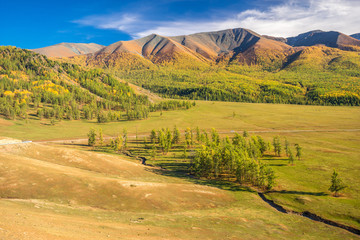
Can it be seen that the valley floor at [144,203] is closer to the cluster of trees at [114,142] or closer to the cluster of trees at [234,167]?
the cluster of trees at [234,167]

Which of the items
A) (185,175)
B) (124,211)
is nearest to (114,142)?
(185,175)

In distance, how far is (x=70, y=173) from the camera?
67.4 meters

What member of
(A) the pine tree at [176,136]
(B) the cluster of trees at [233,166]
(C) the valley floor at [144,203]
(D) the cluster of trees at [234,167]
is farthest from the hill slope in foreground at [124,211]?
(A) the pine tree at [176,136]

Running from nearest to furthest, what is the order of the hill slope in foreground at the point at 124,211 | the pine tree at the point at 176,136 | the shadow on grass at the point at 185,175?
the hill slope in foreground at the point at 124,211 → the shadow on grass at the point at 185,175 → the pine tree at the point at 176,136

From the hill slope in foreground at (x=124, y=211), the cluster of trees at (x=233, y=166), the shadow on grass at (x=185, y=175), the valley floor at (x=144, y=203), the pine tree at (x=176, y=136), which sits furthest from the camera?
the pine tree at (x=176, y=136)

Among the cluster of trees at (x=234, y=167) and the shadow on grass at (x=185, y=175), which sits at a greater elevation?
the cluster of trees at (x=234, y=167)

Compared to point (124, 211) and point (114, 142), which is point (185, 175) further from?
point (114, 142)

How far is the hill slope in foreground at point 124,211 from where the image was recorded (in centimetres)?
3584

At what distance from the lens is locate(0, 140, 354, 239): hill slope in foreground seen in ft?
118

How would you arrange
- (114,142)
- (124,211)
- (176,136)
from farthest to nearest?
(176,136)
(114,142)
(124,211)

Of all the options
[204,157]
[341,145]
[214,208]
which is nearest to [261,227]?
[214,208]

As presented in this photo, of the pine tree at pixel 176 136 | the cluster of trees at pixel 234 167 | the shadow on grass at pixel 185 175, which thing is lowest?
the shadow on grass at pixel 185 175

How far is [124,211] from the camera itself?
54219 millimetres

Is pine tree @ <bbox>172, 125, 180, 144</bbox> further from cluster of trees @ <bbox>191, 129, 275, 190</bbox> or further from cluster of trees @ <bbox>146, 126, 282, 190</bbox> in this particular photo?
cluster of trees @ <bbox>191, 129, 275, 190</bbox>
